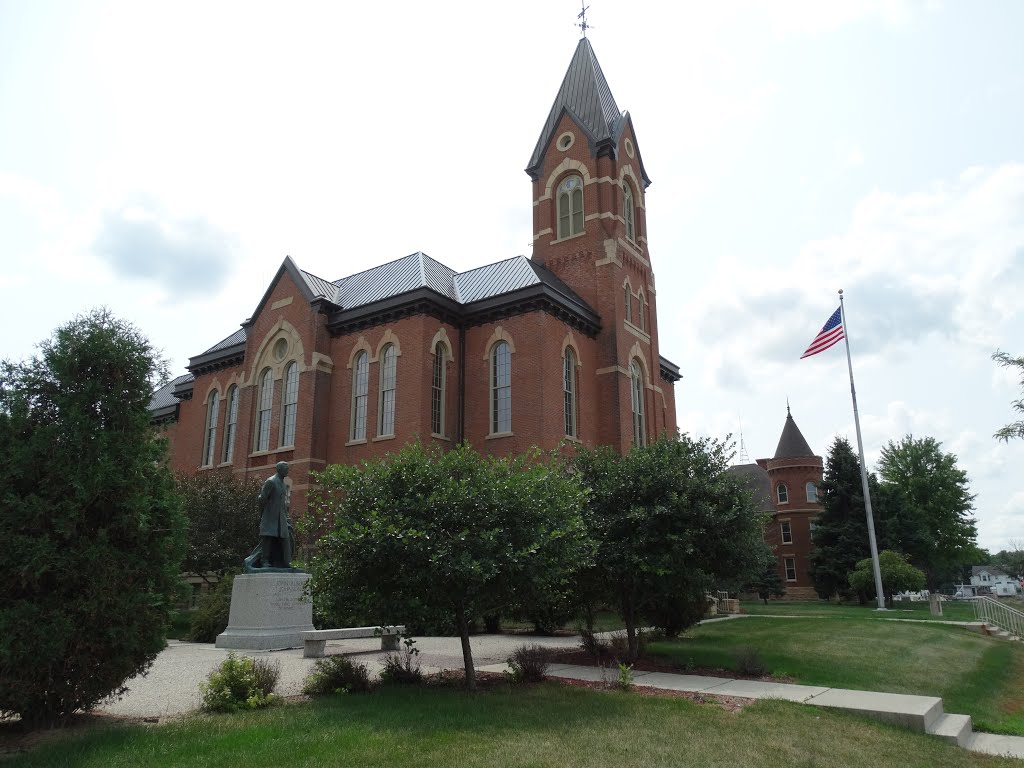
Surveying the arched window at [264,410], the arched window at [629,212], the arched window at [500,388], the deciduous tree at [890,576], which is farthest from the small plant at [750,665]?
the deciduous tree at [890,576]

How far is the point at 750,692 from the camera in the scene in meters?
10.9

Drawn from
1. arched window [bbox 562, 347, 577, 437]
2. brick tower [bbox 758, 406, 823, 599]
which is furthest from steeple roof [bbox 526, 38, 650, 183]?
brick tower [bbox 758, 406, 823, 599]

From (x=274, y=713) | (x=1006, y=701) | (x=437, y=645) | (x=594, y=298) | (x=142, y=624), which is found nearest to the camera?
(x=142, y=624)

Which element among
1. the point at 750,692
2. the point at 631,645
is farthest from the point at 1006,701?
the point at 631,645

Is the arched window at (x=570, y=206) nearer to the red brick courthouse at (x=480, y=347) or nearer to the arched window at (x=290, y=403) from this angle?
the red brick courthouse at (x=480, y=347)

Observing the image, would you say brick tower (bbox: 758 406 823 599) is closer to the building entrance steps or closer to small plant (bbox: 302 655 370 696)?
the building entrance steps

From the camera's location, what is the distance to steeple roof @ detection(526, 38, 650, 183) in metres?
33.8

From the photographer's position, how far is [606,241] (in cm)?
3108

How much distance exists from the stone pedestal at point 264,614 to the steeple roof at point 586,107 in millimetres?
24469

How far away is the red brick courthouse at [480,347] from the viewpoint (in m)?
27.5

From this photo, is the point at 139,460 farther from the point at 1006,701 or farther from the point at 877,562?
the point at 877,562

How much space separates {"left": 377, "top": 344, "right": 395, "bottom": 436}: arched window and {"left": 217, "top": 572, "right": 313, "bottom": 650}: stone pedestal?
11.7 m

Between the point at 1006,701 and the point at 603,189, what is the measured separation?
24.4 meters

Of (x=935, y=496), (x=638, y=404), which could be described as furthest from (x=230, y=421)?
(x=935, y=496)
